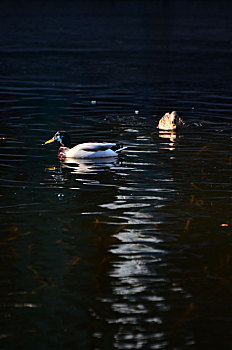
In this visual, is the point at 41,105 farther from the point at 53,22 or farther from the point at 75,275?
the point at 53,22

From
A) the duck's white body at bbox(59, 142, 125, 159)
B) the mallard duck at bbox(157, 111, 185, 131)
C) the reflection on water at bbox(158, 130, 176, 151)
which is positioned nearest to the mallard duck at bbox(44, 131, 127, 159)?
the duck's white body at bbox(59, 142, 125, 159)

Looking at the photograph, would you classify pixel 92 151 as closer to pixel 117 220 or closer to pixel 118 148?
pixel 118 148

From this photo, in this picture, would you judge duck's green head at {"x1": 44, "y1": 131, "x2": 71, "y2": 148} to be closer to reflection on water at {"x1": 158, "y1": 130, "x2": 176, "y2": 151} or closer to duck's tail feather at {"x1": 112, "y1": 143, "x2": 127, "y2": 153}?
duck's tail feather at {"x1": 112, "y1": 143, "x2": 127, "y2": 153}

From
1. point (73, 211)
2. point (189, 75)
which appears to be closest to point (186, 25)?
point (189, 75)

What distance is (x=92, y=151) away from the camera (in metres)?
17.2

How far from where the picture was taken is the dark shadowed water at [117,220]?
8594 millimetres

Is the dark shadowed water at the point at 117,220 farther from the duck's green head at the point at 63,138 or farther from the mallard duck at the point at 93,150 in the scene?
the duck's green head at the point at 63,138

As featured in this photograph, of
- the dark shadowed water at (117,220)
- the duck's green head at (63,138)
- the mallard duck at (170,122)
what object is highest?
the mallard duck at (170,122)

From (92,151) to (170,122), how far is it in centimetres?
363

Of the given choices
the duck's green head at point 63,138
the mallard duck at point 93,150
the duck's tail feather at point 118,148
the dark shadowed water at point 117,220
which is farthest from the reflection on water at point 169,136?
the duck's green head at point 63,138

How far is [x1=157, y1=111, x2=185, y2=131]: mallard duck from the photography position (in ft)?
66.5

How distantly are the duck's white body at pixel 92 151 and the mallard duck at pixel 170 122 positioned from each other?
10.5 ft

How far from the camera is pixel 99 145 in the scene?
17.2 meters

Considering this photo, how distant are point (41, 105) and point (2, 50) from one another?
18318 mm
